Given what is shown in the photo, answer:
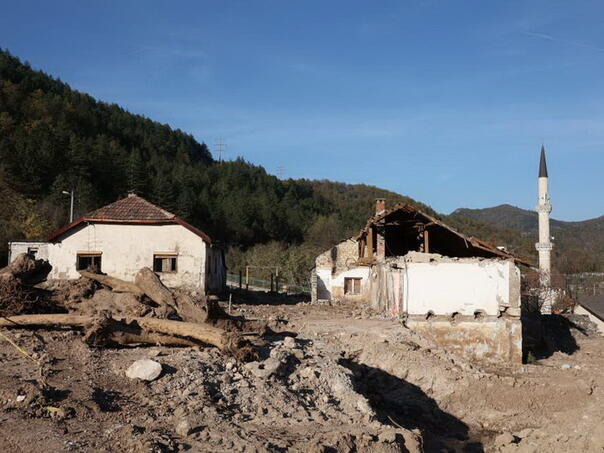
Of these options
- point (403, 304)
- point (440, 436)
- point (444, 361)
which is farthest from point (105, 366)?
point (403, 304)

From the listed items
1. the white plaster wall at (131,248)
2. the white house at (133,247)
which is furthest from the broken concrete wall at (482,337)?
the white house at (133,247)

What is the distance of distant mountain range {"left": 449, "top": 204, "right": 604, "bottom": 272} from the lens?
81.6m

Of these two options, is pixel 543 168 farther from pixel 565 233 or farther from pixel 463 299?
pixel 565 233

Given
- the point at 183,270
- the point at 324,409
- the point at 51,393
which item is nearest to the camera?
the point at 51,393

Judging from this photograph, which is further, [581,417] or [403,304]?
[403,304]

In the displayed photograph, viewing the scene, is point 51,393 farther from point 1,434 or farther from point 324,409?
point 324,409

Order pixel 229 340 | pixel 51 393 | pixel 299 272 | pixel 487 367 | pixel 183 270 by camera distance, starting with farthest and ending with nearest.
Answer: pixel 299 272, pixel 183 270, pixel 487 367, pixel 229 340, pixel 51 393

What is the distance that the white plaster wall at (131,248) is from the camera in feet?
82.0

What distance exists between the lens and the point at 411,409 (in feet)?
42.9

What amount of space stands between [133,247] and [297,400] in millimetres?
17286

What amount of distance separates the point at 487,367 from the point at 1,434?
14231 millimetres

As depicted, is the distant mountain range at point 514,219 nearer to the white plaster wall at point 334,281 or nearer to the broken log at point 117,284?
the white plaster wall at point 334,281

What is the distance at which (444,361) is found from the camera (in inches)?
581

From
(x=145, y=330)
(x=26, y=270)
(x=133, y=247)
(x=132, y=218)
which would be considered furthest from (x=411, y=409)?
(x=132, y=218)
